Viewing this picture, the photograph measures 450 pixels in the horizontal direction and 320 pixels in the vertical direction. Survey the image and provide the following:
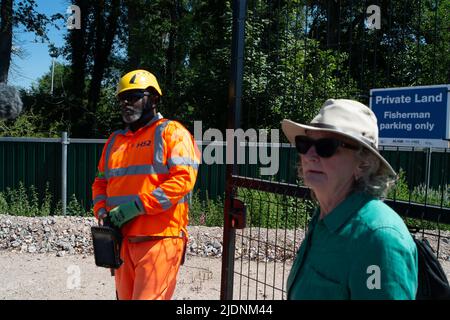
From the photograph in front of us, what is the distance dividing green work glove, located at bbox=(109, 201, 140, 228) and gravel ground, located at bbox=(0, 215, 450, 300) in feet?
6.65

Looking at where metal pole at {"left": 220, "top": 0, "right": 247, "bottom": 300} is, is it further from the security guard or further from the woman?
the woman

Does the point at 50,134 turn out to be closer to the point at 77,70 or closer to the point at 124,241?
the point at 77,70

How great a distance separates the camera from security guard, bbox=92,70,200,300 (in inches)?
124

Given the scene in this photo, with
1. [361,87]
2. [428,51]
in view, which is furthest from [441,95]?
[361,87]

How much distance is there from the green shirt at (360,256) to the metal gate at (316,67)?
837 mm

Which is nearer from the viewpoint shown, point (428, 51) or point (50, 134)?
point (428, 51)

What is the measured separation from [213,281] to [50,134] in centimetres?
1105

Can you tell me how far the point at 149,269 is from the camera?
314cm

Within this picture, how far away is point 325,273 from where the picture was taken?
1.63 meters

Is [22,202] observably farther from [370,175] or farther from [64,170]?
[370,175]

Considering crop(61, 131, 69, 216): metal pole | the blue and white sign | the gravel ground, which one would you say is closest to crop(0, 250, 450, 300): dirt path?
the gravel ground

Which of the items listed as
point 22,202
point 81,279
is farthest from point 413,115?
point 22,202

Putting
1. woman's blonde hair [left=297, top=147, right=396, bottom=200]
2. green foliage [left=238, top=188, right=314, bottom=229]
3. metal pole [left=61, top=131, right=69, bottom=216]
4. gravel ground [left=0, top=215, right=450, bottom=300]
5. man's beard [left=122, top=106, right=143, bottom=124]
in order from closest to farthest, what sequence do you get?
woman's blonde hair [left=297, top=147, right=396, bottom=200] → man's beard [left=122, top=106, right=143, bottom=124] → green foliage [left=238, top=188, right=314, bottom=229] → gravel ground [left=0, top=215, right=450, bottom=300] → metal pole [left=61, top=131, right=69, bottom=216]

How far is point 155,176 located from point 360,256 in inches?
78.4
